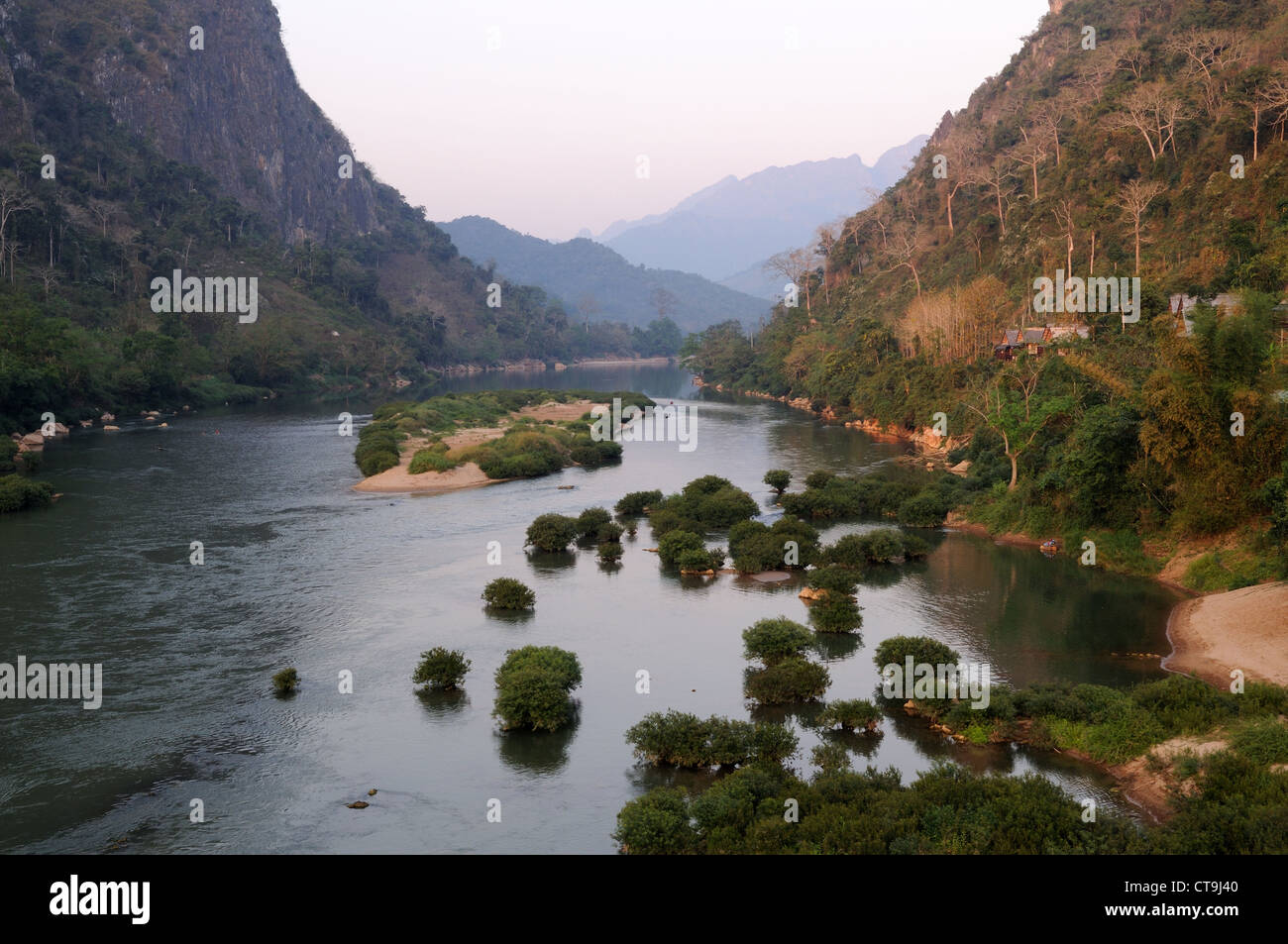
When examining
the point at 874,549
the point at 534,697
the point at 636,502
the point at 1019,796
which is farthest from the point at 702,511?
the point at 1019,796

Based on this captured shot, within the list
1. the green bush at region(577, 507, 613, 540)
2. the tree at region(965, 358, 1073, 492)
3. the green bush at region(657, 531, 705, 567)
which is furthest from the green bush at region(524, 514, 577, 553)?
the tree at region(965, 358, 1073, 492)

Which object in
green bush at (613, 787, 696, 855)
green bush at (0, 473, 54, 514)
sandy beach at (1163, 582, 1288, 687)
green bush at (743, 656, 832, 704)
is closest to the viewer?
green bush at (613, 787, 696, 855)

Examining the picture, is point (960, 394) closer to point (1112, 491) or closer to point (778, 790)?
point (1112, 491)

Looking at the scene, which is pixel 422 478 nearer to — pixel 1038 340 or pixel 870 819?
pixel 1038 340

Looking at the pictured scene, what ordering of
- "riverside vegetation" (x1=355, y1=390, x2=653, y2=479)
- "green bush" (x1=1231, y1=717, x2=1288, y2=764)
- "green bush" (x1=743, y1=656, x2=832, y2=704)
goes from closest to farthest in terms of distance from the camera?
"green bush" (x1=1231, y1=717, x2=1288, y2=764) → "green bush" (x1=743, y1=656, x2=832, y2=704) → "riverside vegetation" (x1=355, y1=390, x2=653, y2=479)

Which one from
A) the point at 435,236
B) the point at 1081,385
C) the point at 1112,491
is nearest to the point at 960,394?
the point at 1081,385

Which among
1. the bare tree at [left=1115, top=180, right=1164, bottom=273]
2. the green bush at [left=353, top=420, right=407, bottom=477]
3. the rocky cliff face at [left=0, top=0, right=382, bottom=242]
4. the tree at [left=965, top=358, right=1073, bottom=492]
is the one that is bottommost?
the green bush at [left=353, top=420, right=407, bottom=477]

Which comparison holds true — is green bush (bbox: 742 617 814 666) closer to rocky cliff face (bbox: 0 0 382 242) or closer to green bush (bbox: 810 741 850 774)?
green bush (bbox: 810 741 850 774)

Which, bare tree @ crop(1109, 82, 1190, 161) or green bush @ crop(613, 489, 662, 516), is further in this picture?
bare tree @ crop(1109, 82, 1190, 161)
